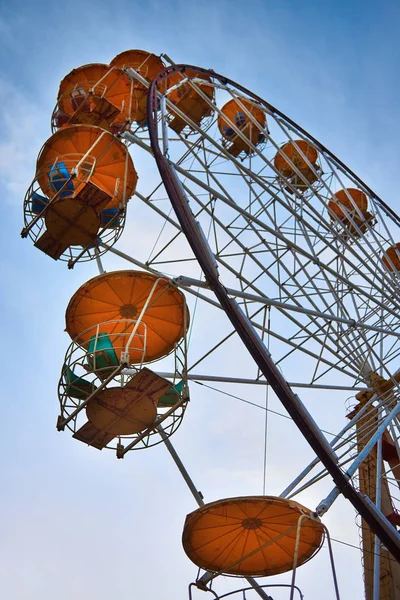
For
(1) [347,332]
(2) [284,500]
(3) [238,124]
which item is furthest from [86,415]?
(3) [238,124]

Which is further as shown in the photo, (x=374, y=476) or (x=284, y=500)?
(x=374, y=476)

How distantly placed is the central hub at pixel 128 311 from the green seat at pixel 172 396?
2.01m

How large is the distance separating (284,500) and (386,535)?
1677 mm

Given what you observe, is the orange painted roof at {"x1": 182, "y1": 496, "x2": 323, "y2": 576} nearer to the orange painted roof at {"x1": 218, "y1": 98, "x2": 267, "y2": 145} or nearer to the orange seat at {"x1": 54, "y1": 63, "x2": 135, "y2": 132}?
the orange seat at {"x1": 54, "y1": 63, "x2": 135, "y2": 132}

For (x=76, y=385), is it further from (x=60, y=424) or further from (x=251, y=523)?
(x=251, y=523)

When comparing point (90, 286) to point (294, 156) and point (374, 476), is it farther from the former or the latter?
point (294, 156)

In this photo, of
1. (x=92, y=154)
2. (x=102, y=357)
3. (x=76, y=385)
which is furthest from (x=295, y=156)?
(x=76, y=385)

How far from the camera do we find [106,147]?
1548cm

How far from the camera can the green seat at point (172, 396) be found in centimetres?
1248

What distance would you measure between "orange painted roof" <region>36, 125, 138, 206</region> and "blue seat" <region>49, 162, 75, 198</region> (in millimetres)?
384

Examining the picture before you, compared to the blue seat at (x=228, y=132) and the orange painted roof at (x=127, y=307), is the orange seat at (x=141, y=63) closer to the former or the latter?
the blue seat at (x=228, y=132)

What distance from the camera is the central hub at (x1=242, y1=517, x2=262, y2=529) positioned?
41.9 feet

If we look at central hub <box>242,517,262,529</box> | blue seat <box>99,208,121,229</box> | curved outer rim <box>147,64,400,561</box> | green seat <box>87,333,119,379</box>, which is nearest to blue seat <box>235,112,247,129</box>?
blue seat <box>99,208,121,229</box>

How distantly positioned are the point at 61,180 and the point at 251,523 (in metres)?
7.47
